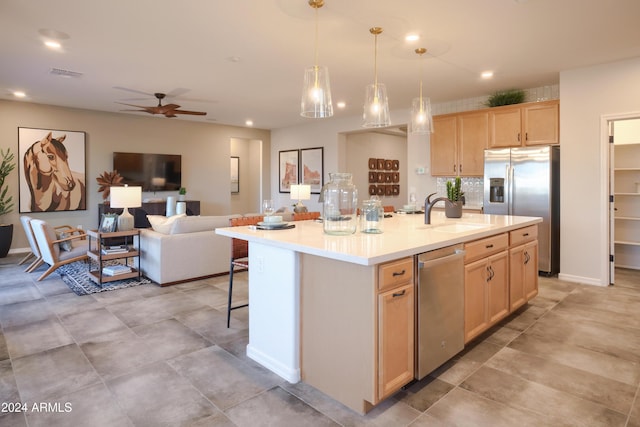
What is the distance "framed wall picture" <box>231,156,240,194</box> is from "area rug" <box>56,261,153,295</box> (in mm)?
5824

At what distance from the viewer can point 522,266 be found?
3.49 m

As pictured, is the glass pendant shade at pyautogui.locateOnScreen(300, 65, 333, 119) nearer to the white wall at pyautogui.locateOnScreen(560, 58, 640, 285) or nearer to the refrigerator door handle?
the refrigerator door handle

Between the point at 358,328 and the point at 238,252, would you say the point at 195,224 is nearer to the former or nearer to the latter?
the point at 238,252

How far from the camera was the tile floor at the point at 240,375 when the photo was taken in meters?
2.01

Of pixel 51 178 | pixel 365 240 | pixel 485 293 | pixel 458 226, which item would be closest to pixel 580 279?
pixel 458 226

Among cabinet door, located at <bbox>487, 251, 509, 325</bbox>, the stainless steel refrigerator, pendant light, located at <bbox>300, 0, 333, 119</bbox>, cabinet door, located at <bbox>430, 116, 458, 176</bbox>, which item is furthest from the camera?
cabinet door, located at <bbox>430, 116, 458, 176</bbox>

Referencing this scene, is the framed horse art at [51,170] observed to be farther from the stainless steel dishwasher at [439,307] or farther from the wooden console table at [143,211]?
the stainless steel dishwasher at [439,307]

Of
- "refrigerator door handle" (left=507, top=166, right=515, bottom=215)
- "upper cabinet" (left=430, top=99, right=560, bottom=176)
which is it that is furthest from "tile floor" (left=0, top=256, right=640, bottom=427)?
"upper cabinet" (left=430, top=99, right=560, bottom=176)

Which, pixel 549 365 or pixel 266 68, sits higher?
pixel 266 68

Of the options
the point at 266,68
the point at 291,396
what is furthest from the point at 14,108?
the point at 291,396

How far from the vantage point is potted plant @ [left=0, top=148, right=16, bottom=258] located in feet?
20.3

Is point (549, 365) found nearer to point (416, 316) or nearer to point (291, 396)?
point (416, 316)

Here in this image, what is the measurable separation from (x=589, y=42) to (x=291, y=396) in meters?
4.30

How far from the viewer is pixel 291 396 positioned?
221cm
